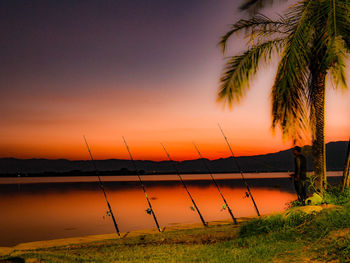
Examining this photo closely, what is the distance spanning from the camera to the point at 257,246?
5594 mm

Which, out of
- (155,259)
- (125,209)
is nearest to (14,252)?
(155,259)

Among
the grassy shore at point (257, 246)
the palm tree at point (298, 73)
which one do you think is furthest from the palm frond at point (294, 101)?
the grassy shore at point (257, 246)

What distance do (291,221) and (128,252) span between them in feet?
11.4

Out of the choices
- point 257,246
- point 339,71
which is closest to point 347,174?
point 339,71

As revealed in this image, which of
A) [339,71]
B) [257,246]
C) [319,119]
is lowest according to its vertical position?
[257,246]

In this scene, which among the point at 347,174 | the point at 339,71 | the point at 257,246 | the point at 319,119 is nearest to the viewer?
the point at 257,246

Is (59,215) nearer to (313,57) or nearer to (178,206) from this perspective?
(178,206)

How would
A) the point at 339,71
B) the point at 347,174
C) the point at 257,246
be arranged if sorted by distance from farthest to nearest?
the point at 339,71
the point at 347,174
the point at 257,246

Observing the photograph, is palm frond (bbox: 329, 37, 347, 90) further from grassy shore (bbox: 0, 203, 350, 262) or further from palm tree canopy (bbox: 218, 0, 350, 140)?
grassy shore (bbox: 0, 203, 350, 262)

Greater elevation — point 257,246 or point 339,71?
point 339,71

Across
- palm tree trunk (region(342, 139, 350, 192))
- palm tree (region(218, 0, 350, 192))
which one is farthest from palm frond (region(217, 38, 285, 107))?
palm tree trunk (region(342, 139, 350, 192))

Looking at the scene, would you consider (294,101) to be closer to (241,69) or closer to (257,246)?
(241,69)

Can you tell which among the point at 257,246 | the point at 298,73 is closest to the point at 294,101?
the point at 298,73

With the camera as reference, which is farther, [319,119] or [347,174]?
[319,119]
